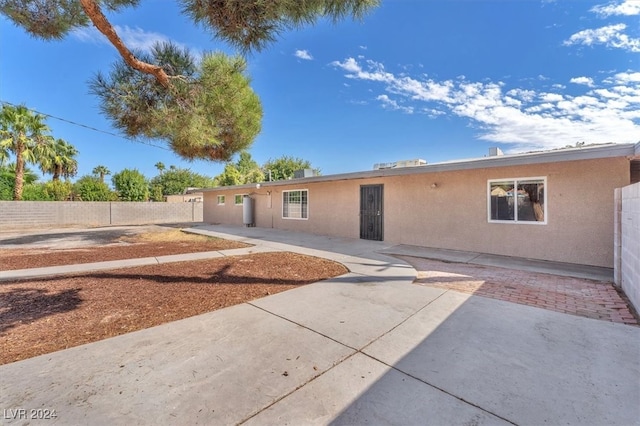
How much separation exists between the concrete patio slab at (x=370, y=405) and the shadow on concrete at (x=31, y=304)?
3508 millimetres

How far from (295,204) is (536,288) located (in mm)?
10346

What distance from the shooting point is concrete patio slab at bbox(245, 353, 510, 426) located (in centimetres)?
173

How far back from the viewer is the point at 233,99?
5781 mm

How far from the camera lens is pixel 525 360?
244 centimetres

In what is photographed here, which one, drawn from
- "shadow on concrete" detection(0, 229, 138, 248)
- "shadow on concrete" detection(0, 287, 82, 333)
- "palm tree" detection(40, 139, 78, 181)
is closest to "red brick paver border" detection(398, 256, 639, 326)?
"shadow on concrete" detection(0, 287, 82, 333)

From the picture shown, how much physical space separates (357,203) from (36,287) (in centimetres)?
899

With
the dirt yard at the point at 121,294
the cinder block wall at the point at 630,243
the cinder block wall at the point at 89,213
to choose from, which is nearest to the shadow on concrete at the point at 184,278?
the dirt yard at the point at 121,294

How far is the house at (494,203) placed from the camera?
6043 millimetres

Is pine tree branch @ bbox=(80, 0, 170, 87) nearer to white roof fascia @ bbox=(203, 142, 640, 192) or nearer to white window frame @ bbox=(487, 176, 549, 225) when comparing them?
white roof fascia @ bbox=(203, 142, 640, 192)

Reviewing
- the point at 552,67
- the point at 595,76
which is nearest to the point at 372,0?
the point at 552,67

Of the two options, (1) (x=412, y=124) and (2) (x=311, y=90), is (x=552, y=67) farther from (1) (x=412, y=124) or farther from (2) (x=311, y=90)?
(2) (x=311, y=90)

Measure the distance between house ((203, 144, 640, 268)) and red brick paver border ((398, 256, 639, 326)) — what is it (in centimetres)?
181

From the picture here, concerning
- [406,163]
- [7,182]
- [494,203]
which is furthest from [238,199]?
[7,182]

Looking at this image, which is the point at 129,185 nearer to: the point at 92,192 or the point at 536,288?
the point at 92,192
